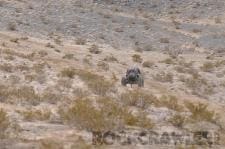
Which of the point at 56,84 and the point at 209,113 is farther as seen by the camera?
the point at 56,84

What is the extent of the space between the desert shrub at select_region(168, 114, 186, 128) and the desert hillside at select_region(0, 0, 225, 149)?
0.10 ft

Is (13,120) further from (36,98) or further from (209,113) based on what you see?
(209,113)

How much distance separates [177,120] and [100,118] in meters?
2.80

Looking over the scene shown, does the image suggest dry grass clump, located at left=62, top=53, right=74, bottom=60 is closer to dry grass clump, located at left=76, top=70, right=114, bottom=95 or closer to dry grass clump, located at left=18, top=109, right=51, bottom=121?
dry grass clump, located at left=76, top=70, right=114, bottom=95

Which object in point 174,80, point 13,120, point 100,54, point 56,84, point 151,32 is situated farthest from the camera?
point 151,32

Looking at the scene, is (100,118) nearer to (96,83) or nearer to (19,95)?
(19,95)

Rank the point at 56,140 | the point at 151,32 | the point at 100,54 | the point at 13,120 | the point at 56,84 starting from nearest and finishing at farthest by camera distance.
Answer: the point at 56,140, the point at 13,120, the point at 56,84, the point at 100,54, the point at 151,32

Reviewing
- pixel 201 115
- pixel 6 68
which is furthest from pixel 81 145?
pixel 6 68

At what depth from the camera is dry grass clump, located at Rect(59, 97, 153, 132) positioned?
16781 millimetres

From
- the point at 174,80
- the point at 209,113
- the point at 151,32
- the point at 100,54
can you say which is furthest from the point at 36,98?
the point at 151,32

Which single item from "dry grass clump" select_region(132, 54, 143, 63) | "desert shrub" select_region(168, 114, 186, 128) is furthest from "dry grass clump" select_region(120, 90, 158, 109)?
"dry grass clump" select_region(132, 54, 143, 63)

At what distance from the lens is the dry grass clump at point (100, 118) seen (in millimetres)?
16781

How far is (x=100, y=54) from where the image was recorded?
34344 mm

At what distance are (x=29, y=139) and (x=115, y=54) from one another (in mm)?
20017
